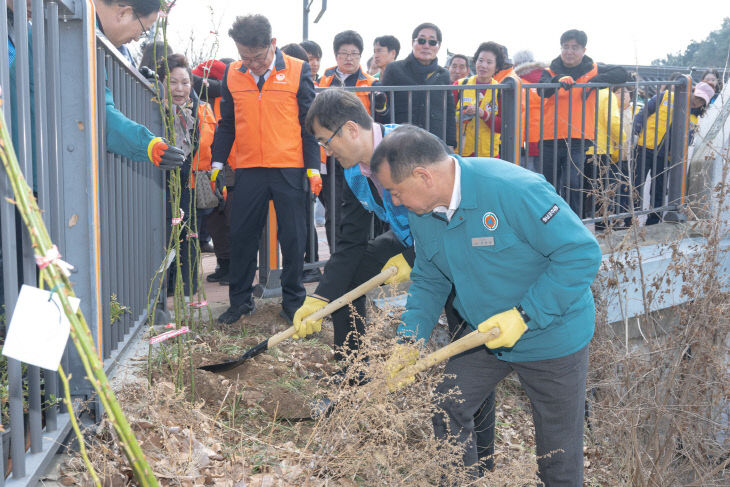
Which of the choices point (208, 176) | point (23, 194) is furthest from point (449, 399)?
point (208, 176)

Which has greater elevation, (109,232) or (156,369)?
(109,232)

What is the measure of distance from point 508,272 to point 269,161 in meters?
2.54

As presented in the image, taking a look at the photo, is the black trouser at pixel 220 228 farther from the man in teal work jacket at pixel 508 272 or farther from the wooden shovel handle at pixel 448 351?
the wooden shovel handle at pixel 448 351

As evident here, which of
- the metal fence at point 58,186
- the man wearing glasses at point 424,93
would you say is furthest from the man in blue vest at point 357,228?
the man wearing glasses at point 424,93

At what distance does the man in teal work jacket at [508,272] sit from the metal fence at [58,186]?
3.47 feet

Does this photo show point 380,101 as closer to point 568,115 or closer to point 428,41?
point 428,41

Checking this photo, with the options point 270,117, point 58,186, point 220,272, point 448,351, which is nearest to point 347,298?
point 448,351

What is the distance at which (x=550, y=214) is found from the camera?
242 centimetres

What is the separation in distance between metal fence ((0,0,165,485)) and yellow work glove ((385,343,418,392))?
1.06m

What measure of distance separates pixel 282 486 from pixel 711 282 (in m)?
3.39

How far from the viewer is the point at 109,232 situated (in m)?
3.19

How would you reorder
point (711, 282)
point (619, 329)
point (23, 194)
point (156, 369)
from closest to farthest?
point (23, 194) → point (156, 369) → point (711, 282) → point (619, 329)

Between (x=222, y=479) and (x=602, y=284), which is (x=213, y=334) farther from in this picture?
(x=602, y=284)

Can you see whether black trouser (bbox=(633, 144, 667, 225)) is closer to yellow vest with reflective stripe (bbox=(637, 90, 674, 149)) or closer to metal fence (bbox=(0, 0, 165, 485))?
yellow vest with reflective stripe (bbox=(637, 90, 674, 149))
